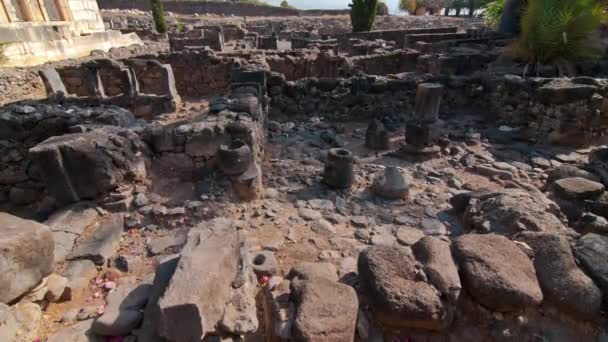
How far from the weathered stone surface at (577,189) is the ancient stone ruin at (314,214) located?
0.09 ft

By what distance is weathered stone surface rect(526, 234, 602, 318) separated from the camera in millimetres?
2094

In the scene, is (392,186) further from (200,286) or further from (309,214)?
(200,286)

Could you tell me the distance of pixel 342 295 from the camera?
6.86 feet

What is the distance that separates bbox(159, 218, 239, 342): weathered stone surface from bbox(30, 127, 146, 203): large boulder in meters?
2.02

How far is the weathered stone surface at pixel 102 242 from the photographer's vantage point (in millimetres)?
3064

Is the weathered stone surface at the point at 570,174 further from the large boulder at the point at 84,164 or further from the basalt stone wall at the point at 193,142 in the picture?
the large boulder at the point at 84,164

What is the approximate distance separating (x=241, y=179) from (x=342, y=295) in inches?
94.9

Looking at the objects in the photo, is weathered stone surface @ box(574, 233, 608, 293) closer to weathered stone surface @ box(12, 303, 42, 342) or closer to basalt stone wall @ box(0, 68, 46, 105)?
weathered stone surface @ box(12, 303, 42, 342)

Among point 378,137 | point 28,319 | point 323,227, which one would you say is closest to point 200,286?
point 28,319

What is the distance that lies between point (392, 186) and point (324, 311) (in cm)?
291

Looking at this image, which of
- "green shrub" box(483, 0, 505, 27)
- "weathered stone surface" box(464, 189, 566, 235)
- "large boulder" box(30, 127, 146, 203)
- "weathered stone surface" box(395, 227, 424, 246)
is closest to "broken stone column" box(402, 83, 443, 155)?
"weathered stone surface" box(464, 189, 566, 235)

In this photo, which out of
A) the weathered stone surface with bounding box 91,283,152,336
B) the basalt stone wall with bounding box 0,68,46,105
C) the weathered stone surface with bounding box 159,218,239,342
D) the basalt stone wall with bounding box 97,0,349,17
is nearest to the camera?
the weathered stone surface with bounding box 159,218,239,342

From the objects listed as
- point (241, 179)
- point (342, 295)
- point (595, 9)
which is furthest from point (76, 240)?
point (595, 9)

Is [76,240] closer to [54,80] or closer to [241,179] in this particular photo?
[241,179]
